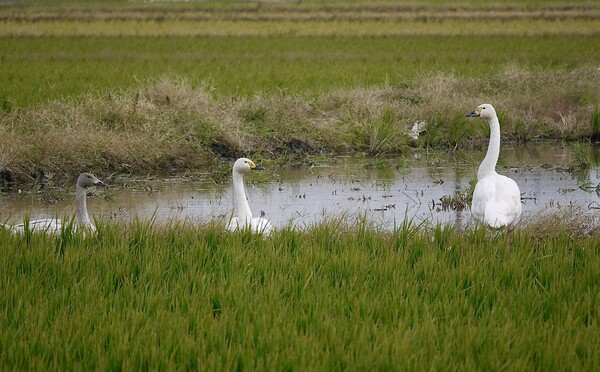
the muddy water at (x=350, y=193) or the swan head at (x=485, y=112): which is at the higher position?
the swan head at (x=485, y=112)

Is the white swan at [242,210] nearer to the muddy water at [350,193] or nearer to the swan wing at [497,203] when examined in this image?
the muddy water at [350,193]

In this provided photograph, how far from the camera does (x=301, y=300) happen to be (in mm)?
5426

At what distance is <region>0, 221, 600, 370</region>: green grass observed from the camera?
454 cm

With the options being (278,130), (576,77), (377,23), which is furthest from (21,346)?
(377,23)

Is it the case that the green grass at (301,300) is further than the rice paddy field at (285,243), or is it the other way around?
the rice paddy field at (285,243)

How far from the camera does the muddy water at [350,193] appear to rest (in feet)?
33.9

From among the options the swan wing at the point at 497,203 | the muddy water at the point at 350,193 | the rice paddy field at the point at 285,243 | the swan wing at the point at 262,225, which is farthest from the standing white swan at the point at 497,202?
the swan wing at the point at 262,225

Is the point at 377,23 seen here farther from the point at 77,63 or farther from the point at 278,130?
the point at 278,130

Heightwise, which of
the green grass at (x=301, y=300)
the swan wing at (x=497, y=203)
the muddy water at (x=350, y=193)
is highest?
the swan wing at (x=497, y=203)

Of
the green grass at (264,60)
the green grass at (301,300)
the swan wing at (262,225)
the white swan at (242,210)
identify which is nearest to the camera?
the green grass at (301,300)

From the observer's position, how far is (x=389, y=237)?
7.37 m

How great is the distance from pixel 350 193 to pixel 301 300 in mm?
6315

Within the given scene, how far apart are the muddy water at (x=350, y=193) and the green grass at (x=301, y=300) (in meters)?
2.62

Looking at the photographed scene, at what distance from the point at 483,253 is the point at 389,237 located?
3.20 ft
